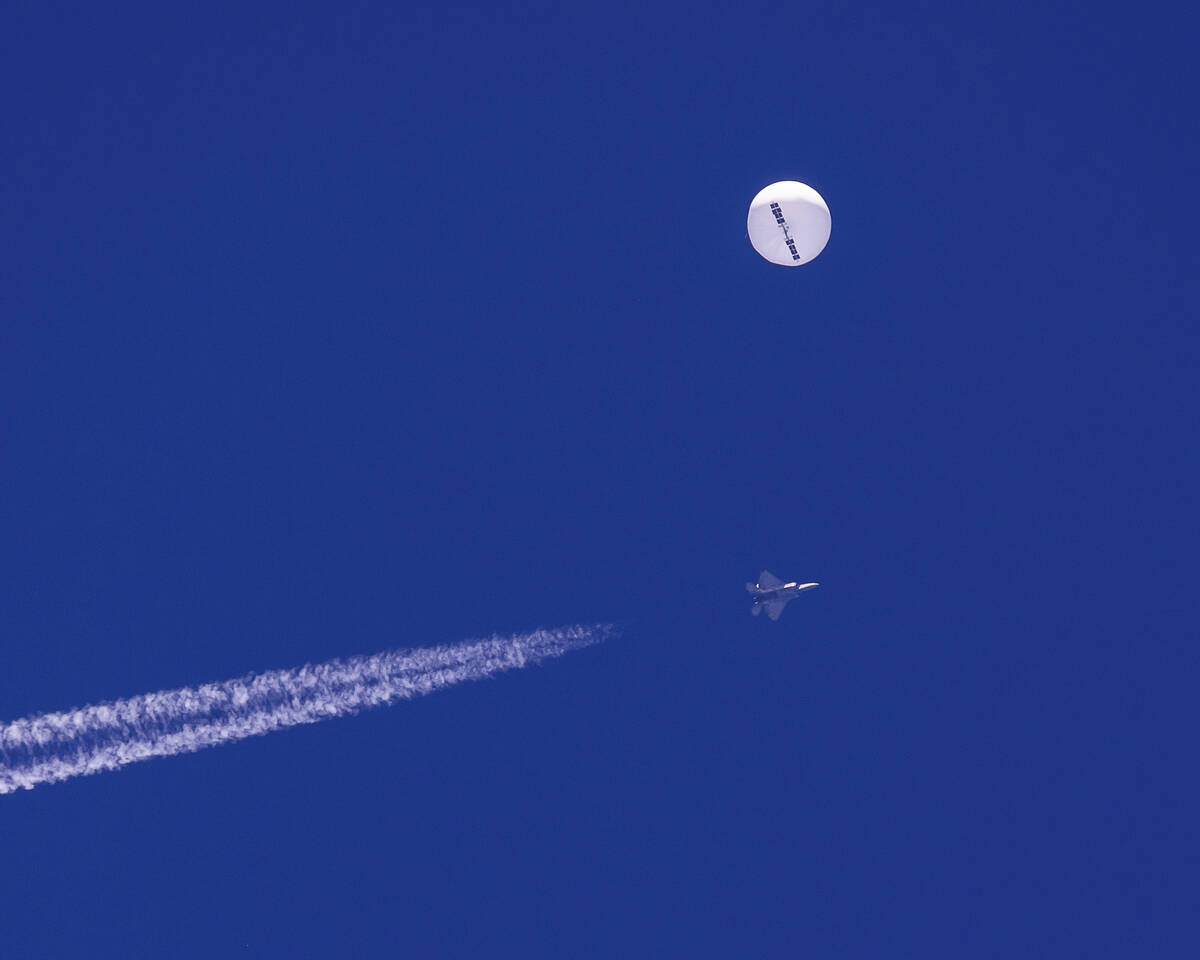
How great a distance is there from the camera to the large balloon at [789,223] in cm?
4528

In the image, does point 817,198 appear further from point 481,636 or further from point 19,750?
point 19,750

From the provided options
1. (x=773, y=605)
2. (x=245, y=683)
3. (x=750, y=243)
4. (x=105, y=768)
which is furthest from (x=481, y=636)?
(x=750, y=243)

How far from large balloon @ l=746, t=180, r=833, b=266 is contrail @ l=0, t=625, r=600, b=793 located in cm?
1932

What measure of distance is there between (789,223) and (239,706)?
32.9m

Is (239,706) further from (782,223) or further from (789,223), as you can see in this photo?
(789,223)

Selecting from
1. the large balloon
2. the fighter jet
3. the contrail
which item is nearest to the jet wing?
the fighter jet

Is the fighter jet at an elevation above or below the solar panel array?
below

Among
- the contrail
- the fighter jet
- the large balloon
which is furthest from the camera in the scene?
the fighter jet

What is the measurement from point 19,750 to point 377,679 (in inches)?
597

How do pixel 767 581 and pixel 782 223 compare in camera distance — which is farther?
pixel 767 581

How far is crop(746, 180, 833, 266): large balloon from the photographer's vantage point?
4528cm

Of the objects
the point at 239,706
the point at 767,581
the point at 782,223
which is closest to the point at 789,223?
the point at 782,223

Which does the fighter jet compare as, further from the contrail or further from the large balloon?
the large balloon

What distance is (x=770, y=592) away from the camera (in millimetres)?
49375
